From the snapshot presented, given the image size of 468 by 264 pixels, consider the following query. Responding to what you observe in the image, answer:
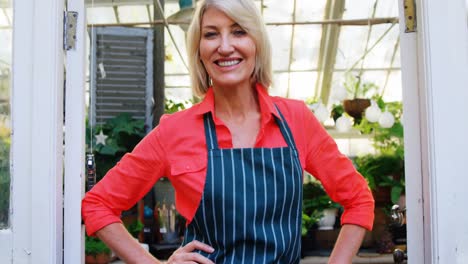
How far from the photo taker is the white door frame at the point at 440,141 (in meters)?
1.55

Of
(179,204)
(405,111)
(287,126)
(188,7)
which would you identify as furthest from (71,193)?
(188,7)

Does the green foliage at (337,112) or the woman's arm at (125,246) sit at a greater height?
the green foliage at (337,112)

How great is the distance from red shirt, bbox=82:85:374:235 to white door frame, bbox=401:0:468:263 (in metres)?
0.18

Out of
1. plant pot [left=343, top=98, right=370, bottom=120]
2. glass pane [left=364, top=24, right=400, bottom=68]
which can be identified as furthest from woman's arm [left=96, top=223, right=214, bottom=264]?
glass pane [left=364, top=24, right=400, bottom=68]

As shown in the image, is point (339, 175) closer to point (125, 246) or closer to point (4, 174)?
point (125, 246)

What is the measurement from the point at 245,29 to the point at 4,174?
78 centimetres

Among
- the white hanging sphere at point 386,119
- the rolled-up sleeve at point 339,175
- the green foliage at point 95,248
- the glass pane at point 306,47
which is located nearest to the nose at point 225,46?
the rolled-up sleeve at point 339,175

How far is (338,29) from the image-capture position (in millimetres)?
8172

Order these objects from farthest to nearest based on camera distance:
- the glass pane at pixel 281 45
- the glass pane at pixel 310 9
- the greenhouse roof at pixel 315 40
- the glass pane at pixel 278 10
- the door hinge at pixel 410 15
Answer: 1. the glass pane at pixel 281 45
2. the glass pane at pixel 278 10
3. the glass pane at pixel 310 9
4. the greenhouse roof at pixel 315 40
5. the door hinge at pixel 410 15

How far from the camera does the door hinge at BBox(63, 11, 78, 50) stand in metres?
1.69

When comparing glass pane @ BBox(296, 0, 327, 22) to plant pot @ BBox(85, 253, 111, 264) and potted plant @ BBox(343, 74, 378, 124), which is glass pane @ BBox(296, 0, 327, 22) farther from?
plant pot @ BBox(85, 253, 111, 264)

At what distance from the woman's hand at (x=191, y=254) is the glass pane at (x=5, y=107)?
18.9 inches

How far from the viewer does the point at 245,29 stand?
5.57ft

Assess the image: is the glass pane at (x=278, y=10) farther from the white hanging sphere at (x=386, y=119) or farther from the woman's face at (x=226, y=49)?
the woman's face at (x=226, y=49)
